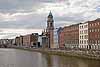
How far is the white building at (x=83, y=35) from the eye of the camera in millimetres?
107800

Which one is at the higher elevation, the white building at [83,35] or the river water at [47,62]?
the white building at [83,35]

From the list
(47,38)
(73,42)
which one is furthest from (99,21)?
(47,38)

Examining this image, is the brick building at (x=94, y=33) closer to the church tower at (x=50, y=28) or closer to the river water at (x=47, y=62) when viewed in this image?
the river water at (x=47, y=62)

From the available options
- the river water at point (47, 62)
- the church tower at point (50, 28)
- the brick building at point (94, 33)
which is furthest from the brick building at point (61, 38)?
the river water at point (47, 62)

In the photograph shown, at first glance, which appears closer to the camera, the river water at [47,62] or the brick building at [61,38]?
the river water at [47,62]

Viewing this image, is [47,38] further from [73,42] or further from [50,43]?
[73,42]

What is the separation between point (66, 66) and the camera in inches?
2221

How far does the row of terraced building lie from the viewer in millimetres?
99375

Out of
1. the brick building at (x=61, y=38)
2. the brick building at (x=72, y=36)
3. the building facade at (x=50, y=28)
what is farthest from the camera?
the building facade at (x=50, y=28)

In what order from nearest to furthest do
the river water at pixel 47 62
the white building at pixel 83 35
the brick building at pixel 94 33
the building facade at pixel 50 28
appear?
the river water at pixel 47 62, the brick building at pixel 94 33, the white building at pixel 83 35, the building facade at pixel 50 28

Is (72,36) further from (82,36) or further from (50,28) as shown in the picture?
(50,28)

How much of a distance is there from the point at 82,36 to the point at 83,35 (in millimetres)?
1057

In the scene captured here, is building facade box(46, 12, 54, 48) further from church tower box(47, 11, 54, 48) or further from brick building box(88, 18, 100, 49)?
brick building box(88, 18, 100, 49)

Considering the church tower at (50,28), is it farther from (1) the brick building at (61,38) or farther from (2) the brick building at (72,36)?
(2) the brick building at (72,36)
